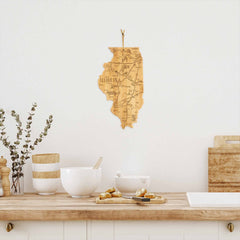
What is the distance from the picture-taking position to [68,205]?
1688mm

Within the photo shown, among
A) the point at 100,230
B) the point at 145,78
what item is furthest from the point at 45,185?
the point at 145,78

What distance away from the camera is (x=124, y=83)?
7.30ft

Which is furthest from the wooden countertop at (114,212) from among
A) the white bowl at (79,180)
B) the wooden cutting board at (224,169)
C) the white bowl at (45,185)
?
the wooden cutting board at (224,169)

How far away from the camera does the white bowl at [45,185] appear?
204cm

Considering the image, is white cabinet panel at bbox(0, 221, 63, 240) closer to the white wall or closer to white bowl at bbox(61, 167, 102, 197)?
white bowl at bbox(61, 167, 102, 197)

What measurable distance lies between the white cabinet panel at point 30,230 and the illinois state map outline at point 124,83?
822 millimetres

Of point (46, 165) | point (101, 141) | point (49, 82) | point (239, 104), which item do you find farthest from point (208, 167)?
point (49, 82)

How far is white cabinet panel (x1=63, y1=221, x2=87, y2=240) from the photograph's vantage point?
160cm

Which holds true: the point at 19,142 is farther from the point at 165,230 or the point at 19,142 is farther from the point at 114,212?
the point at 165,230

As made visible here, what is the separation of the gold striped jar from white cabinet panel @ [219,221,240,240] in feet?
3.15

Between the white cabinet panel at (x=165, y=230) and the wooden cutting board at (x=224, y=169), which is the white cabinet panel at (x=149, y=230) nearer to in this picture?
the white cabinet panel at (x=165, y=230)

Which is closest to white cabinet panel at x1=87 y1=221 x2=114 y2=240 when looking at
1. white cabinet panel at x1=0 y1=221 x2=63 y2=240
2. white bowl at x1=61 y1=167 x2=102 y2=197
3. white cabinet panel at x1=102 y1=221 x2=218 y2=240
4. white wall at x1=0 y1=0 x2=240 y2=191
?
white cabinet panel at x1=102 y1=221 x2=218 y2=240

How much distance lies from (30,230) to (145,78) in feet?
3.68

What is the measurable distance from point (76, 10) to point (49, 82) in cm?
49
